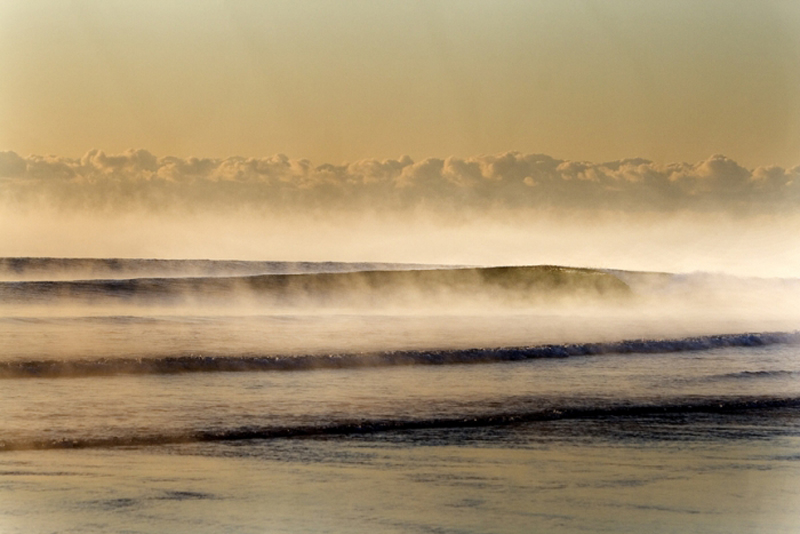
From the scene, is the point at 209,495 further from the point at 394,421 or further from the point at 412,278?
the point at 412,278

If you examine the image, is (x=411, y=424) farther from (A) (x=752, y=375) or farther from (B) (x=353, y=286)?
(B) (x=353, y=286)

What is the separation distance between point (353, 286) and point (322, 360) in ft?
31.7

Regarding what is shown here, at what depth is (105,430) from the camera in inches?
233

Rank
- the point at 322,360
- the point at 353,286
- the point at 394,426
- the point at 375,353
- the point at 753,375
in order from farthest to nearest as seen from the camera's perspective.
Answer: the point at 353,286
the point at 375,353
the point at 322,360
the point at 753,375
the point at 394,426

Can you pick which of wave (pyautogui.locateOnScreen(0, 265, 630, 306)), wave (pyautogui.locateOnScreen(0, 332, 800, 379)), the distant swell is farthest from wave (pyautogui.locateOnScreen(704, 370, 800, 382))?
wave (pyautogui.locateOnScreen(0, 265, 630, 306))

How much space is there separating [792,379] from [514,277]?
31.3ft

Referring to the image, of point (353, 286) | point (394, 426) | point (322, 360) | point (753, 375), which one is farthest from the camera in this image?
point (353, 286)

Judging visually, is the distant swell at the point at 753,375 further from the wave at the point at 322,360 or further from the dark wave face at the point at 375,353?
the wave at the point at 322,360

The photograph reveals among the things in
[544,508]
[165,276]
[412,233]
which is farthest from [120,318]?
[544,508]

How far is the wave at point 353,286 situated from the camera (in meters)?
16.7

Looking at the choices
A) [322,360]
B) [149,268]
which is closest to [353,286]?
[149,268]

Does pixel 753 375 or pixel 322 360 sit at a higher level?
pixel 322 360

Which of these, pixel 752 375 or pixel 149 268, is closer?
pixel 752 375

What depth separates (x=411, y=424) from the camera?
246 inches
